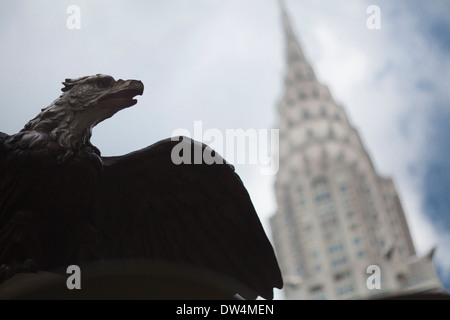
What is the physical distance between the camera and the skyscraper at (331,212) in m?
82.9

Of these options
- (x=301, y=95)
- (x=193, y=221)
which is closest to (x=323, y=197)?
(x=301, y=95)

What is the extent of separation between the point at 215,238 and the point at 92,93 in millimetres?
1882

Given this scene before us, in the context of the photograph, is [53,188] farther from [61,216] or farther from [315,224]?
[315,224]

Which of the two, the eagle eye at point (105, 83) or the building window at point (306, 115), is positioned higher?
the building window at point (306, 115)

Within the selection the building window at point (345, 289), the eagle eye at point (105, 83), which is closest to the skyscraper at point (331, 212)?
the building window at point (345, 289)

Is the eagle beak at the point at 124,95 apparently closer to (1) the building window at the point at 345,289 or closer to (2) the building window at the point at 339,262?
(1) the building window at the point at 345,289

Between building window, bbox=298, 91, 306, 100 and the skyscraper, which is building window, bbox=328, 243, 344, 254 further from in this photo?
building window, bbox=298, 91, 306, 100

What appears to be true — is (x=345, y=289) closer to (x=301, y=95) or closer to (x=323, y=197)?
(x=323, y=197)

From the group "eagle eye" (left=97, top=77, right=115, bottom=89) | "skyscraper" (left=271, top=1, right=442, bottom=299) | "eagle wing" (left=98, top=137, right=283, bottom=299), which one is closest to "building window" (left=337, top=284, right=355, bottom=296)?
"skyscraper" (left=271, top=1, right=442, bottom=299)

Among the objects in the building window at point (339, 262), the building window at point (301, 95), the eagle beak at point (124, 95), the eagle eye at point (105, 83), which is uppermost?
the building window at point (301, 95)

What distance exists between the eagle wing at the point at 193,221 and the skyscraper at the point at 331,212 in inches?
2886

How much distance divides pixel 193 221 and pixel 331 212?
8435 cm

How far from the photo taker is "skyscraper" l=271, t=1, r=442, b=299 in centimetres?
8288

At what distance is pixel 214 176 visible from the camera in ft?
24.9
